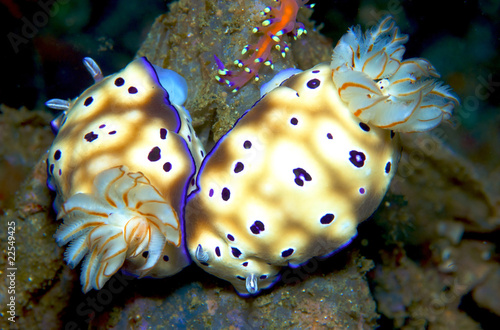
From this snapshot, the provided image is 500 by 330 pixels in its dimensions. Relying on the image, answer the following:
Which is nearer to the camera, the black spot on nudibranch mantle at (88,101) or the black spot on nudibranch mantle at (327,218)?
the black spot on nudibranch mantle at (327,218)

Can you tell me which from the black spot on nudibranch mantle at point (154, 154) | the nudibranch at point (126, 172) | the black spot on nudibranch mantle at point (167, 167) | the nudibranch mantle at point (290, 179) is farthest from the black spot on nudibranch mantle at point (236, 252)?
the black spot on nudibranch mantle at point (154, 154)

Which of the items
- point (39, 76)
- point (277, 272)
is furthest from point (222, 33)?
point (39, 76)

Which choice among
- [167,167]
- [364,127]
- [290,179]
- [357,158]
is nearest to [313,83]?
[364,127]

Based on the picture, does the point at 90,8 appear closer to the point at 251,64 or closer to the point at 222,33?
the point at 222,33

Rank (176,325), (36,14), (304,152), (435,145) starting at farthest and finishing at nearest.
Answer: (435,145) → (36,14) → (176,325) → (304,152)

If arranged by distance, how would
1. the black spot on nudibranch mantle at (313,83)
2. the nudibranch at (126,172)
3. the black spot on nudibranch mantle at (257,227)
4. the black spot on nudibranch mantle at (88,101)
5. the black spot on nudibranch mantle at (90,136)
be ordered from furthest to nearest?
the black spot on nudibranch mantle at (88,101) < the black spot on nudibranch mantle at (90,136) < the black spot on nudibranch mantle at (313,83) < the black spot on nudibranch mantle at (257,227) < the nudibranch at (126,172)

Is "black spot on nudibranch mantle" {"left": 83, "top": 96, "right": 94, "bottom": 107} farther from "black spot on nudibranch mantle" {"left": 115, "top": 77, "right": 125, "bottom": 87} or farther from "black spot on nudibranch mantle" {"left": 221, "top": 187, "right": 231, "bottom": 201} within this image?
"black spot on nudibranch mantle" {"left": 221, "top": 187, "right": 231, "bottom": 201}

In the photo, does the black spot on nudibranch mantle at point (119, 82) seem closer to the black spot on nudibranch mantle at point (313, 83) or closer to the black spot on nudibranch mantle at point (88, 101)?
the black spot on nudibranch mantle at point (88, 101)
